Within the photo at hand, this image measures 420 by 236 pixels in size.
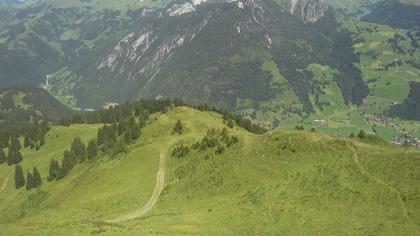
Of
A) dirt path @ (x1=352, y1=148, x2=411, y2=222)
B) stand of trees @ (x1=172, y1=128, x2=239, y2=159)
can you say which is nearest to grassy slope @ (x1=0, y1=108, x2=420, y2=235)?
dirt path @ (x1=352, y1=148, x2=411, y2=222)

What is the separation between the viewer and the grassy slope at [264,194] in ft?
319

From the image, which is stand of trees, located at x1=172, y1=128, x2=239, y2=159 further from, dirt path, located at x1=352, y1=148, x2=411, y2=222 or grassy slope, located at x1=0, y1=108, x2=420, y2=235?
dirt path, located at x1=352, y1=148, x2=411, y2=222

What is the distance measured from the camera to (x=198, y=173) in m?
140

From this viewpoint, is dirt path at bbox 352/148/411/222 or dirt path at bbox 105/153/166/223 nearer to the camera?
dirt path at bbox 352/148/411/222

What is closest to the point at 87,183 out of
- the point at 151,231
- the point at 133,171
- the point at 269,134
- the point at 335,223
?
the point at 133,171

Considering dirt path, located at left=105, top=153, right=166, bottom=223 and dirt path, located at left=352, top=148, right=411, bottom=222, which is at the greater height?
dirt path, located at left=352, top=148, right=411, bottom=222

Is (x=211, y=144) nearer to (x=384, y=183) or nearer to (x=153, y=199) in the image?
(x=153, y=199)

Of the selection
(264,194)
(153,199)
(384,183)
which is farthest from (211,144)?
(384,183)

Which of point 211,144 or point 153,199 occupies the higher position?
point 211,144

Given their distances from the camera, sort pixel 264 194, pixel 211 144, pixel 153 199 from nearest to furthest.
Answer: pixel 264 194 → pixel 153 199 → pixel 211 144

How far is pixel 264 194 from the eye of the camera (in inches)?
4525

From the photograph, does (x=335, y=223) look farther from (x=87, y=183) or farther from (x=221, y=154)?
(x=87, y=183)

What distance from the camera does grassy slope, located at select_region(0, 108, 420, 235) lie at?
97.1 meters

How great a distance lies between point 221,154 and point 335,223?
54.8 meters
